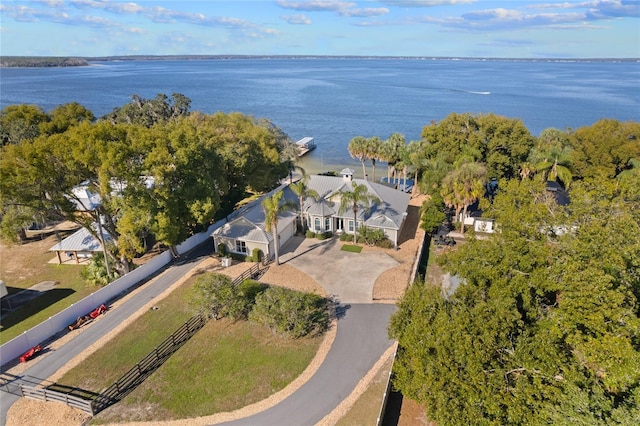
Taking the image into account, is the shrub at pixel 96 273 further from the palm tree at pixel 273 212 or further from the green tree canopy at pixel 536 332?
the green tree canopy at pixel 536 332

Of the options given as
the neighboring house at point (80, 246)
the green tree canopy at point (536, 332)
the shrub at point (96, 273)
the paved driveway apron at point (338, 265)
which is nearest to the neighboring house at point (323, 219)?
the paved driveway apron at point (338, 265)

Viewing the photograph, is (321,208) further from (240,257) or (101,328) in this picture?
(101,328)

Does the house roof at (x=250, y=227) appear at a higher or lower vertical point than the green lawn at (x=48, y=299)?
higher

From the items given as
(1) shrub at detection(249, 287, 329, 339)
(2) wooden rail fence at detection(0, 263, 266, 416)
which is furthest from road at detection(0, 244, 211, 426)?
(1) shrub at detection(249, 287, 329, 339)

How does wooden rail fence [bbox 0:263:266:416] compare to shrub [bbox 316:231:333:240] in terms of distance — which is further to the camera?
shrub [bbox 316:231:333:240]

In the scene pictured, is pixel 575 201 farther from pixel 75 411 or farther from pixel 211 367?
pixel 75 411

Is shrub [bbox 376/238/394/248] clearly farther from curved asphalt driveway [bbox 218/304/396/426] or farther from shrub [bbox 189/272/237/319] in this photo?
shrub [bbox 189/272/237/319]
